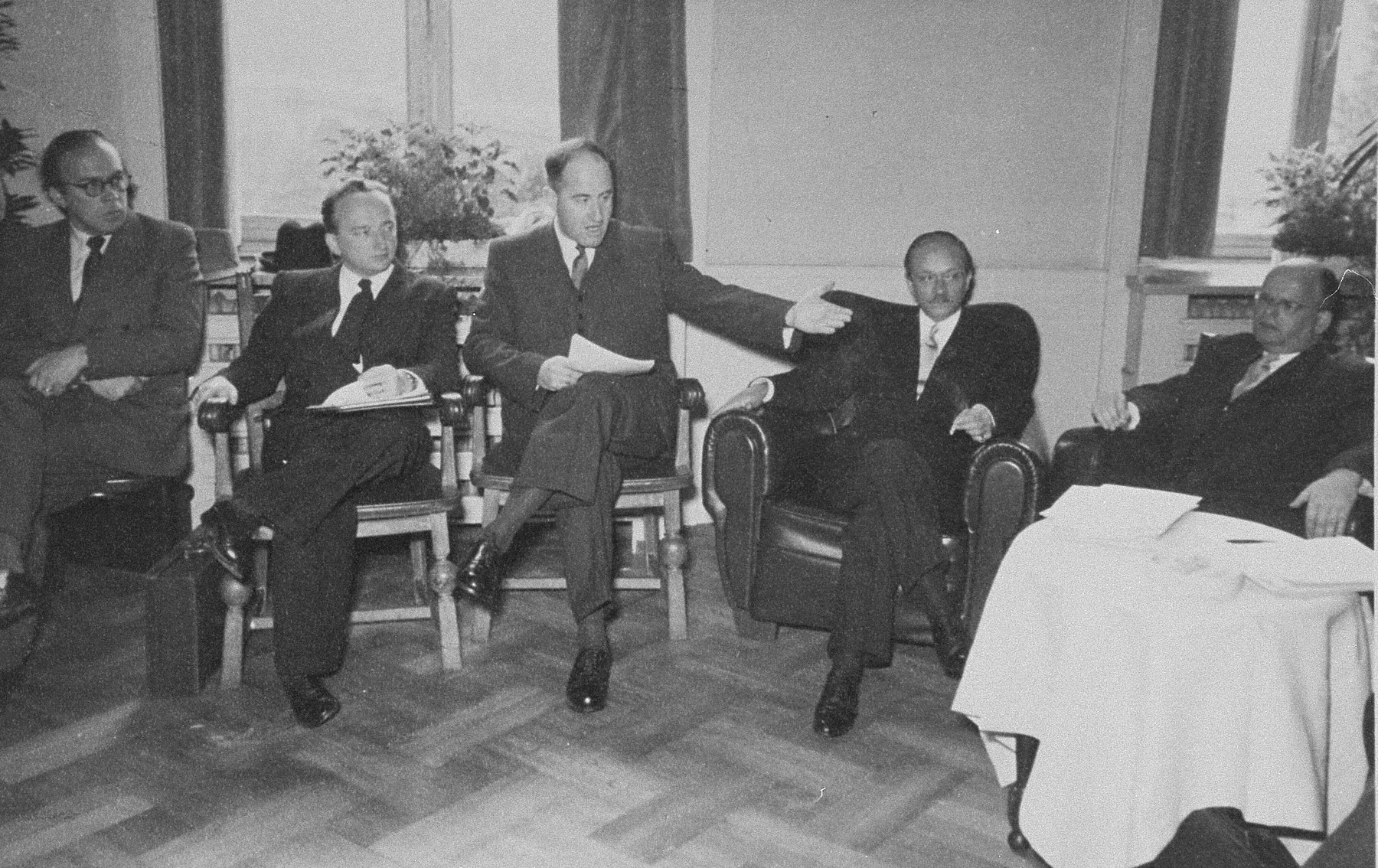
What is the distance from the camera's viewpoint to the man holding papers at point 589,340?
2.98 meters

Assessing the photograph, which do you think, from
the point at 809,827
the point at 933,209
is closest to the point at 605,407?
the point at 809,827

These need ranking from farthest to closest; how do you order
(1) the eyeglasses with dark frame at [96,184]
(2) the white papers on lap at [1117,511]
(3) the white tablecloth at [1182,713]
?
(1) the eyeglasses with dark frame at [96,184]
(2) the white papers on lap at [1117,511]
(3) the white tablecloth at [1182,713]

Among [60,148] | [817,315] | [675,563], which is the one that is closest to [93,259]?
[60,148]

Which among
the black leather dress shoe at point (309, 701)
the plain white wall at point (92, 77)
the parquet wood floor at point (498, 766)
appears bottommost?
the parquet wood floor at point (498, 766)

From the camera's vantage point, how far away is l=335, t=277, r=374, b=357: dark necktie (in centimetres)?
329

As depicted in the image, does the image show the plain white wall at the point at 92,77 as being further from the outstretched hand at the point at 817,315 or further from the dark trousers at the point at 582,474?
the outstretched hand at the point at 817,315

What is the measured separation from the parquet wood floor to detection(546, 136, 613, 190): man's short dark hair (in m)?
1.36

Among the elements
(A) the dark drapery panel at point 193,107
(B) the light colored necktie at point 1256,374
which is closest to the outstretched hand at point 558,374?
(A) the dark drapery panel at point 193,107

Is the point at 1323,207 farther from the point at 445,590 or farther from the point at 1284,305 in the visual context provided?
the point at 445,590

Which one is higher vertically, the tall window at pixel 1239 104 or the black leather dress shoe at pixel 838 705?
the tall window at pixel 1239 104

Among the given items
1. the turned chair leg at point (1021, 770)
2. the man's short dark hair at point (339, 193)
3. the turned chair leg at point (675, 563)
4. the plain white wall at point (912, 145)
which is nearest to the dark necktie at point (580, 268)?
the man's short dark hair at point (339, 193)

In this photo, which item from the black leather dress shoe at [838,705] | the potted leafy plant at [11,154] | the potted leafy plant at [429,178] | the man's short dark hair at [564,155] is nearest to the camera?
the black leather dress shoe at [838,705]

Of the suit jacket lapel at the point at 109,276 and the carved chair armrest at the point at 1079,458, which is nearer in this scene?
the carved chair armrest at the point at 1079,458

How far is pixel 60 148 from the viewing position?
332 centimetres
